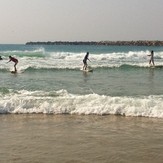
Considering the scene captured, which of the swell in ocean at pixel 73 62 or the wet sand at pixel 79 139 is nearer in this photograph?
the wet sand at pixel 79 139

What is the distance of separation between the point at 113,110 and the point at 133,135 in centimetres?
265

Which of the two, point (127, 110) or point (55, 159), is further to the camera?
point (127, 110)

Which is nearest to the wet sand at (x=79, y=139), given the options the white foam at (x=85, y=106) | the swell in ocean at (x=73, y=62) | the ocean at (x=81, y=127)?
the ocean at (x=81, y=127)

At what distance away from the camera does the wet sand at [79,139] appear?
692cm

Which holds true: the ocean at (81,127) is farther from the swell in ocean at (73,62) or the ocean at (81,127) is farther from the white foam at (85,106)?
the swell in ocean at (73,62)

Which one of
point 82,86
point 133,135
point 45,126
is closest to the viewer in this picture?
point 133,135

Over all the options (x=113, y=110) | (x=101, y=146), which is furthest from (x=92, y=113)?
(x=101, y=146)

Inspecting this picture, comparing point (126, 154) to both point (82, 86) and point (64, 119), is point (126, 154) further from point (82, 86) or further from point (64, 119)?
point (82, 86)

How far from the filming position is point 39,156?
6926 mm

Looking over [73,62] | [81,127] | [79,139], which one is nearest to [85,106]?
[81,127]

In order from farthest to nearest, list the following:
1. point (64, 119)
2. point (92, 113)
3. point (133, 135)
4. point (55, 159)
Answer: point (92, 113), point (64, 119), point (133, 135), point (55, 159)

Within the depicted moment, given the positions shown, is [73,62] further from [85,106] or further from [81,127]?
[81,127]

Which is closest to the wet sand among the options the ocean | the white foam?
the ocean

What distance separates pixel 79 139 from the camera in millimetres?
8086
